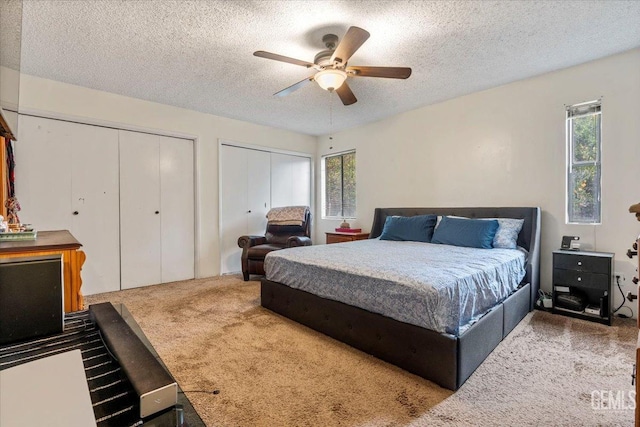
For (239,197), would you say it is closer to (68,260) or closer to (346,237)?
(346,237)

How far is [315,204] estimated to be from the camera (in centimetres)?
607

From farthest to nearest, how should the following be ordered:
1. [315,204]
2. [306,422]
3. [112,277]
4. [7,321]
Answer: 1. [315,204]
2. [112,277]
3. [306,422]
4. [7,321]

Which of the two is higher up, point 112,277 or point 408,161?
point 408,161

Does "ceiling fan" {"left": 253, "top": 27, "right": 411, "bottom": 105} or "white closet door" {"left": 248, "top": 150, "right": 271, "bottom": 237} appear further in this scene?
"white closet door" {"left": 248, "top": 150, "right": 271, "bottom": 237}

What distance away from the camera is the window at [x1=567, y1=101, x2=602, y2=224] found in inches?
117

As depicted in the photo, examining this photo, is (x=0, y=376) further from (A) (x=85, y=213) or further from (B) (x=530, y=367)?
(A) (x=85, y=213)

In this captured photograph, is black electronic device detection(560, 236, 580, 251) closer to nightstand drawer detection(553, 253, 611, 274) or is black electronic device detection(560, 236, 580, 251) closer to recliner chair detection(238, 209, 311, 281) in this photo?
nightstand drawer detection(553, 253, 611, 274)

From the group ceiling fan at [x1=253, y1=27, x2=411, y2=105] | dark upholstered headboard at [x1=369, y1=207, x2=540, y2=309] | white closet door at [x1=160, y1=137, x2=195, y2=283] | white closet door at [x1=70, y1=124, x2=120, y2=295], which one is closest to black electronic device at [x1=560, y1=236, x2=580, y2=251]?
dark upholstered headboard at [x1=369, y1=207, x2=540, y2=309]

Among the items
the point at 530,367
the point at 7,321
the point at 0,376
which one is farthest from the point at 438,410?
the point at 7,321

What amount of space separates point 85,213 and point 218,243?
1.74 meters

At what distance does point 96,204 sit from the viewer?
12.1ft

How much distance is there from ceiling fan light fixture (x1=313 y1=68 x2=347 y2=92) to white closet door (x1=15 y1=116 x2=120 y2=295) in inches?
118

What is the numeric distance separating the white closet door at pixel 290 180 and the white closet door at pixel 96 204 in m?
2.46

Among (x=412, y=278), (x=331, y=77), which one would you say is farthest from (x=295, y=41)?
(x=412, y=278)
